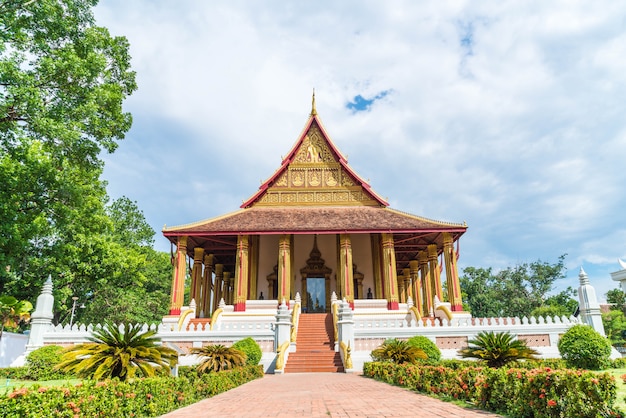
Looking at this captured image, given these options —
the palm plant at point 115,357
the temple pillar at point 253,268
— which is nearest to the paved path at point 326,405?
the palm plant at point 115,357

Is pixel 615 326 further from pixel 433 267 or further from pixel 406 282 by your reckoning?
pixel 433 267

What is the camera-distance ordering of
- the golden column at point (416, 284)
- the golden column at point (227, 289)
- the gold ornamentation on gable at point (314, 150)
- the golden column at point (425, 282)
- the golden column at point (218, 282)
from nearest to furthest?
the golden column at point (425, 282) → the gold ornamentation on gable at point (314, 150) → the golden column at point (218, 282) → the golden column at point (416, 284) → the golden column at point (227, 289)

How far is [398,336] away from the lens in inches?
567

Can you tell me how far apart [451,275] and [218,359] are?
14.3m

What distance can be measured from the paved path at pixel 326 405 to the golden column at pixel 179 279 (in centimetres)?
1218

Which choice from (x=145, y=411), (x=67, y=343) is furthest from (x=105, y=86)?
(x=145, y=411)

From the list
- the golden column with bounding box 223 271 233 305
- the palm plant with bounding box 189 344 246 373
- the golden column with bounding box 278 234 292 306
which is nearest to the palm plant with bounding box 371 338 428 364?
the palm plant with bounding box 189 344 246 373

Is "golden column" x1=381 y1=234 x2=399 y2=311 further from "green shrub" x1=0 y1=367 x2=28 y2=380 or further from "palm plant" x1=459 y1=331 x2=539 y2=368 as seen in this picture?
"green shrub" x1=0 y1=367 x2=28 y2=380

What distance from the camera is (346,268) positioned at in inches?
816

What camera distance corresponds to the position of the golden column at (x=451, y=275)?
65.0 ft

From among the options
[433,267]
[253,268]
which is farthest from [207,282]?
[433,267]

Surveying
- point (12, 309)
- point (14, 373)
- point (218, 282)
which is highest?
point (218, 282)

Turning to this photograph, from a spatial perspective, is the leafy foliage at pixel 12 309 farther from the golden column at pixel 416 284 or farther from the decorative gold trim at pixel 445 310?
the golden column at pixel 416 284

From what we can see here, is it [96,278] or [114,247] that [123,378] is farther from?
[96,278]
